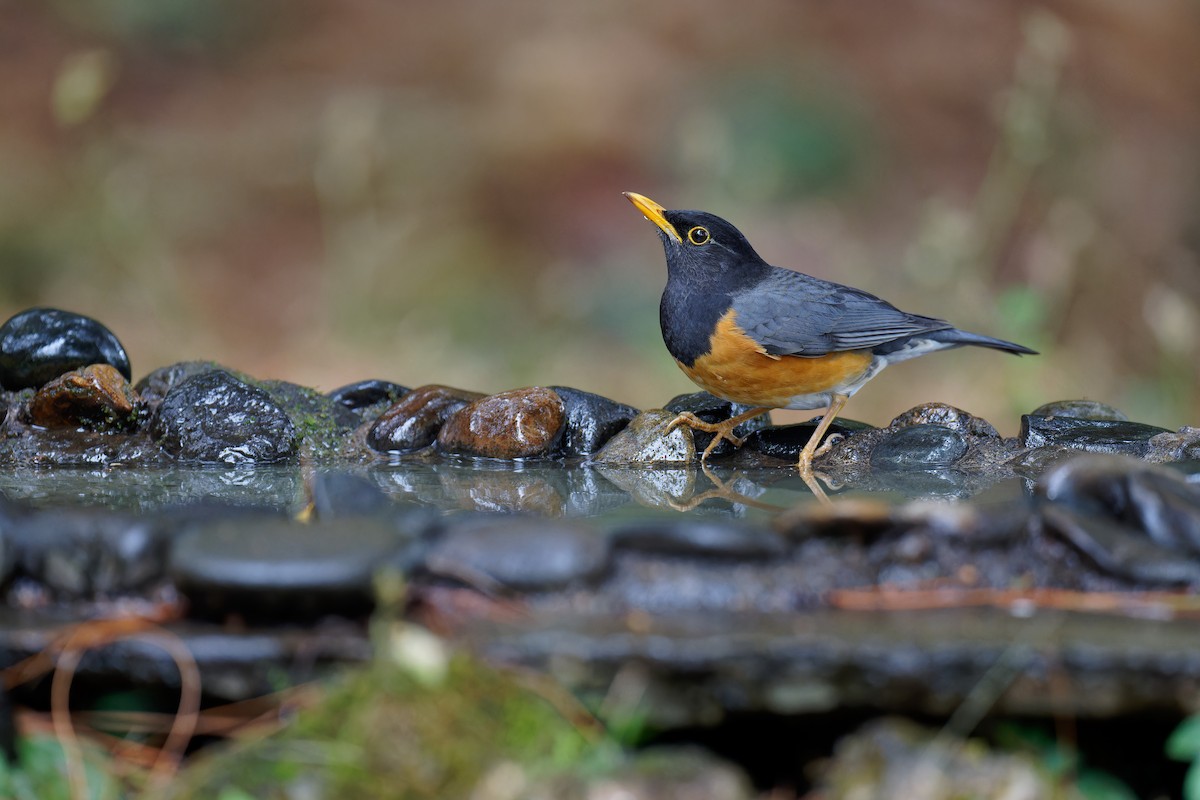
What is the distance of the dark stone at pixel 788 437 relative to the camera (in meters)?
4.01

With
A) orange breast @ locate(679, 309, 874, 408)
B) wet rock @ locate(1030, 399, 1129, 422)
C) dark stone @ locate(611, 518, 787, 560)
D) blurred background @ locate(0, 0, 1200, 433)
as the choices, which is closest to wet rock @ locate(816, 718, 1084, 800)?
dark stone @ locate(611, 518, 787, 560)

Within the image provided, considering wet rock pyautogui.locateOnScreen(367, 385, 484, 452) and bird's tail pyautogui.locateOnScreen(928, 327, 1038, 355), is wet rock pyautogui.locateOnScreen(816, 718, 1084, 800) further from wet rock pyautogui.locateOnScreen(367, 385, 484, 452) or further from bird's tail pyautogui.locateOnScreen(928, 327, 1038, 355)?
bird's tail pyautogui.locateOnScreen(928, 327, 1038, 355)

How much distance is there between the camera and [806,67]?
35.8ft

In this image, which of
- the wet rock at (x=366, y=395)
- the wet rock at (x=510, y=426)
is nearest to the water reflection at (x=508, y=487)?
the wet rock at (x=510, y=426)

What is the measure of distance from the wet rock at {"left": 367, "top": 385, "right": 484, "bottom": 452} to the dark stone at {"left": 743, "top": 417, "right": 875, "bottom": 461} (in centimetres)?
96

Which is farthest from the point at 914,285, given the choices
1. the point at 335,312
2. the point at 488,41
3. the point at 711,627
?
the point at 711,627

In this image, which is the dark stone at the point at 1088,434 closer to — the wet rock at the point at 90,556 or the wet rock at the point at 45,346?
the wet rock at the point at 90,556

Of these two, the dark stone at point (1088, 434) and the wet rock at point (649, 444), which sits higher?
the dark stone at point (1088, 434)

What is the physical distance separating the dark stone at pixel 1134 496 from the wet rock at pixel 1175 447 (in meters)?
0.97

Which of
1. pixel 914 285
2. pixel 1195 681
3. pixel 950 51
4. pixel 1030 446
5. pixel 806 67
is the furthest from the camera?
pixel 950 51

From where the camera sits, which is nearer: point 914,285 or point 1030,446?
point 1030,446

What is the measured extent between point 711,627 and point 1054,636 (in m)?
0.52

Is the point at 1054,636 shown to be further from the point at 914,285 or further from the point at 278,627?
the point at 914,285

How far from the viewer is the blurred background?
8977 millimetres
